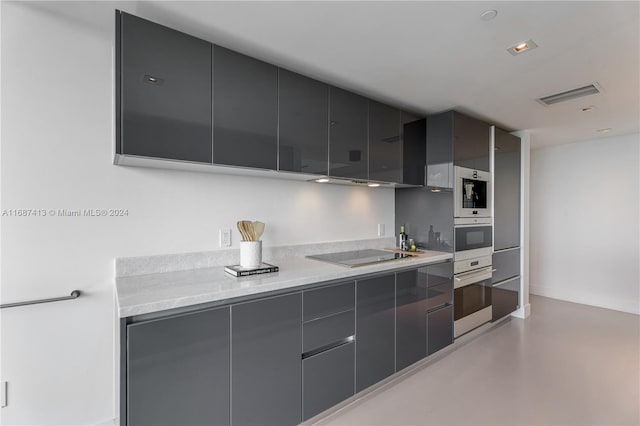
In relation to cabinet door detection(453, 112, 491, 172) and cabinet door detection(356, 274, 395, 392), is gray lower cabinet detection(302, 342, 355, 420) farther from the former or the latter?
cabinet door detection(453, 112, 491, 172)

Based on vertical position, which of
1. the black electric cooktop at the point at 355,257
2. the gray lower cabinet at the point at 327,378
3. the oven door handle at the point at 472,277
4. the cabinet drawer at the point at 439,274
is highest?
the black electric cooktop at the point at 355,257

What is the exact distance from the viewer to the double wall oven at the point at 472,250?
2.81m

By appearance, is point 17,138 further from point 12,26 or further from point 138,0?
point 138,0

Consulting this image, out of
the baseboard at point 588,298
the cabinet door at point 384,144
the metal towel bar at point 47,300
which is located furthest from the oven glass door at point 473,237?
the metal towel bar at point 47,300

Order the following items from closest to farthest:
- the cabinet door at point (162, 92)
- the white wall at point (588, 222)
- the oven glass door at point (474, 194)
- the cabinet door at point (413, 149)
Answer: the cabinet door at point (162, 92) → the cabinet door at point (413, 149) → the oven glass door at point (474, 194) → the white wall at point (588, 222)

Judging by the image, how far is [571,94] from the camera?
250 centimetres

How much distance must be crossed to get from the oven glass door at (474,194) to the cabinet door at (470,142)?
0.15 metres

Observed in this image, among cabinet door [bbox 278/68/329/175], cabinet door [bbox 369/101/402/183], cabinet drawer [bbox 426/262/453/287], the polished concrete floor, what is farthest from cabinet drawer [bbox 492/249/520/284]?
cabinet door [bbox 278/68/329/175]

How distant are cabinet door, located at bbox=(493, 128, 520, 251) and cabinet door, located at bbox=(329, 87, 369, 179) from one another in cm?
178

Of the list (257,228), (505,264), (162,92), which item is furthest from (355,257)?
(505,264)

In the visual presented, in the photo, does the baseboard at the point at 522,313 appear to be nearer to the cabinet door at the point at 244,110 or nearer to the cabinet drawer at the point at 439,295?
the cabinet drawer at the point at 439,295

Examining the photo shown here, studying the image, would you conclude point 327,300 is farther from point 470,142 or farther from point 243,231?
point 470,142

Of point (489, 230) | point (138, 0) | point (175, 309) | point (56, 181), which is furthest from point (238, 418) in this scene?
point (489, 230)

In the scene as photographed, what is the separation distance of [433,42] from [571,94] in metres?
1.63
